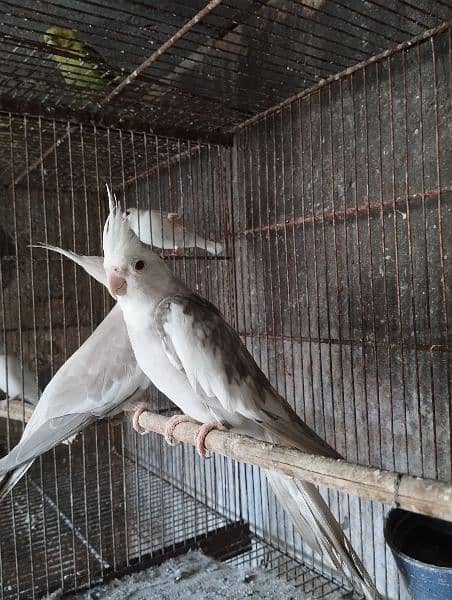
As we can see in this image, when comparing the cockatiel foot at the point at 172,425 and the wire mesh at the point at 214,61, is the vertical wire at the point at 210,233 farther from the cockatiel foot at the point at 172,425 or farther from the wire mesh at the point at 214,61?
the cockatiel foot at the point at 172,425

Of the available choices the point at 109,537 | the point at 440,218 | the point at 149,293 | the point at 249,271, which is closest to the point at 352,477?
the point at 149,293

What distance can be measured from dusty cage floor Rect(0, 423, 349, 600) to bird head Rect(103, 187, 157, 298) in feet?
3.43

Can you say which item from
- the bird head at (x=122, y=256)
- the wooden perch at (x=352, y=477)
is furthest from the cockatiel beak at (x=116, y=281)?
the wooden perch at (x=352, y=477)

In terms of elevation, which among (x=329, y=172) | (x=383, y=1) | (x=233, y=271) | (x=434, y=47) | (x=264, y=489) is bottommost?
(x=264, y=489)

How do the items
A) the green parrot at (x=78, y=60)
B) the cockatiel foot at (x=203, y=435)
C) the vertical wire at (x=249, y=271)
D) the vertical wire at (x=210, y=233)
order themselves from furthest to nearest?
the vertical wire at (x=210, y=233) → the vertical wire at (x=249, y=271) → the green parrot at (x=78, y=60) → the cockatiel foot at (x=203, y=435)

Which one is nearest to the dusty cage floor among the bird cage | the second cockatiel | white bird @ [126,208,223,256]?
the bird cage

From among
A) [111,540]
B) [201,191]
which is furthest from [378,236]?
[111,540]

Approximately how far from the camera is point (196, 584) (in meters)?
2.10

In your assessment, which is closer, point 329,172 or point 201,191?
point 329,172

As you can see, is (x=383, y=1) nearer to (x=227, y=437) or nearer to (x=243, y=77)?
(x=243, y=77)

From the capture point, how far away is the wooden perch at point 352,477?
67 centimetres

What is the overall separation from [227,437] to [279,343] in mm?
1243

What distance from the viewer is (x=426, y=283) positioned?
1643mm

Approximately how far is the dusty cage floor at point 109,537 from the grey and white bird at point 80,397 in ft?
1.63
